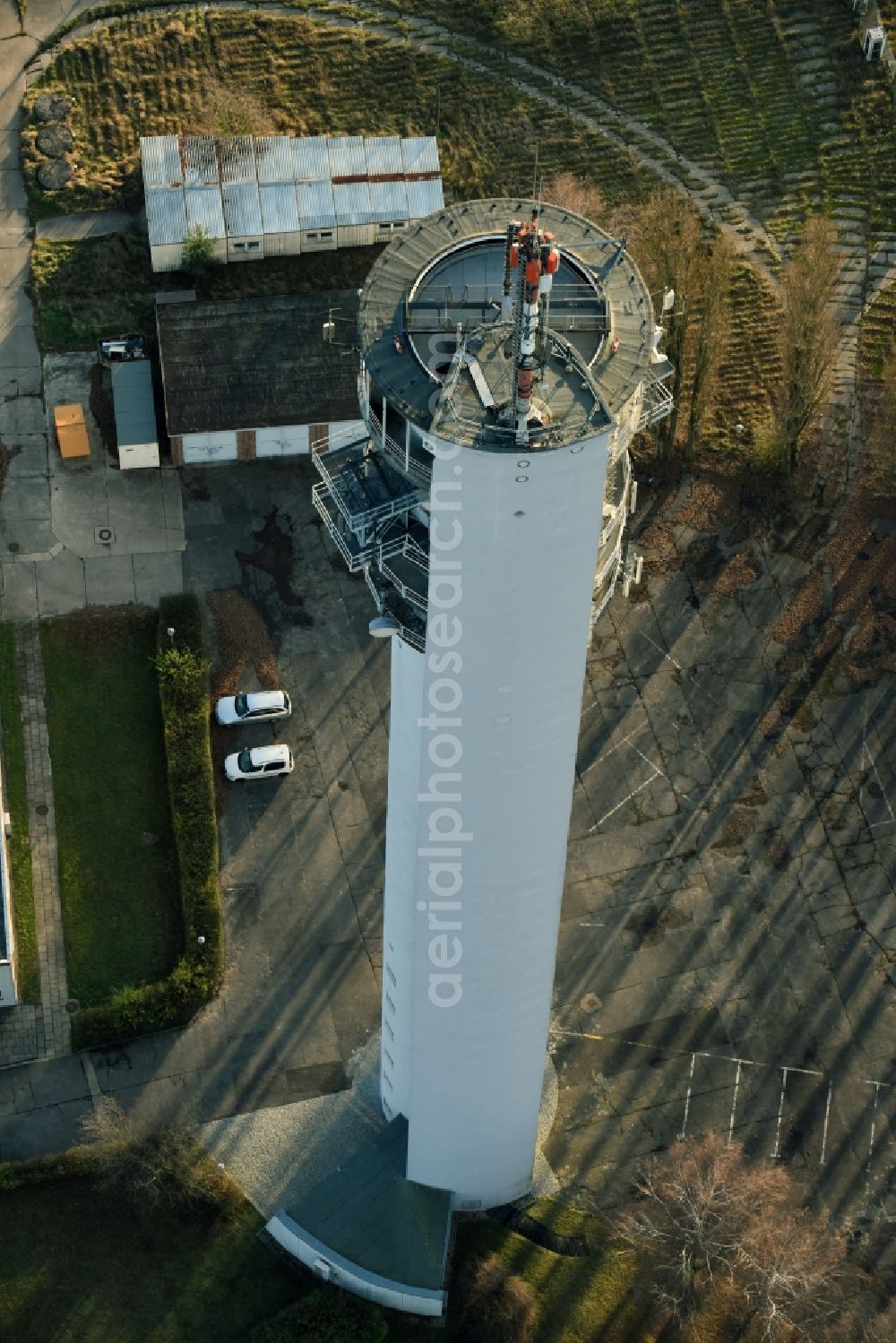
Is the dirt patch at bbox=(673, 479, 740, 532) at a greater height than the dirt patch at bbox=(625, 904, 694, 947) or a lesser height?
greater

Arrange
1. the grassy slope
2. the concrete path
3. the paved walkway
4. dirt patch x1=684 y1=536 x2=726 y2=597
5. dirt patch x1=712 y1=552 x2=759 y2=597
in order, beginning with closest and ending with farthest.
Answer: the paved walkway → dirt patch x1=712 y1=552 x2=759 y2=597 → dirt patch x1=684 y1=536 x2=726 y2=597 → the concrete path → the grassy slope

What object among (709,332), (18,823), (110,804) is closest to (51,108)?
(709,332)

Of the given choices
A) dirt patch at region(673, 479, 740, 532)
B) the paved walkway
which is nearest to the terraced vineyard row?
dirt patch at region(673, 479, 740, 532)

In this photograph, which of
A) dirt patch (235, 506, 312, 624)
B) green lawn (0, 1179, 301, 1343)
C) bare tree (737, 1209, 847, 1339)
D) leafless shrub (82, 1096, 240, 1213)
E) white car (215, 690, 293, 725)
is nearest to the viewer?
bare tree (737, 1209, 847, 1339)

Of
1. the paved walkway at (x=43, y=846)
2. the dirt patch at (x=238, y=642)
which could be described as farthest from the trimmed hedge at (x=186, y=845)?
the paved walkway at (x=43, y=846)

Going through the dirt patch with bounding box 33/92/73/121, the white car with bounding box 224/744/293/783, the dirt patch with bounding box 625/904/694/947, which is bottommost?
the dirt patch with bounding box 625/904/694/947

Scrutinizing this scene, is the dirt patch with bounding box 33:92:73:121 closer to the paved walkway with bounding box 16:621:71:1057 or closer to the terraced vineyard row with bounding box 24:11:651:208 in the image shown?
the terraced vineyard row with bounding box 24:11:651:208

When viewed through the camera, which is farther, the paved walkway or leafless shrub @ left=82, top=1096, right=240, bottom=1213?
the paved walkway
